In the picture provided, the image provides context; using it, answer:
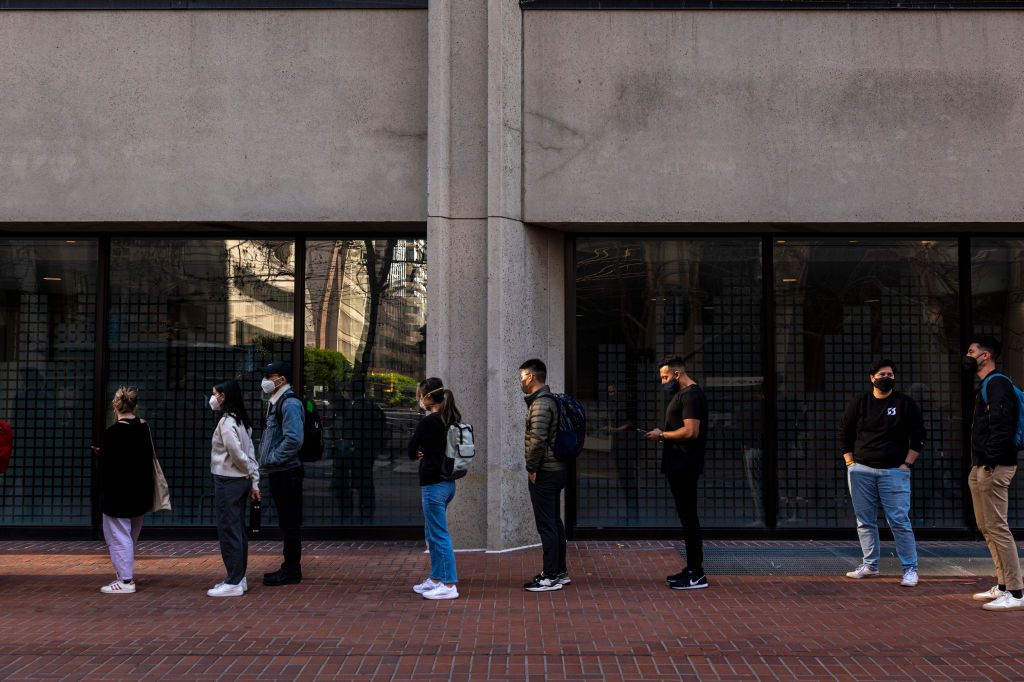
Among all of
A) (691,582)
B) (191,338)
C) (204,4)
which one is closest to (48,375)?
(191,338)

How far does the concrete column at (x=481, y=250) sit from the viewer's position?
994 cm

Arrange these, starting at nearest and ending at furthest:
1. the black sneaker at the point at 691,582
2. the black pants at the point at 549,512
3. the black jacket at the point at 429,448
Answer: the black jacket at the point at 429,448
the black pants at the point at 549,512
the black sneaker at the point at 691,582

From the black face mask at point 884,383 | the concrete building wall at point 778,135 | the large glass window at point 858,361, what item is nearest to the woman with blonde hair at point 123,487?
the concrete building wall at point 778,135

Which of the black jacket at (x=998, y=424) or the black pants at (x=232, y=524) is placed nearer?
the black jacket at (x=998, y=424)

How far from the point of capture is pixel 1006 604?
7.50 metres

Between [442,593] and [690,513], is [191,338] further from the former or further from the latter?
[690,513]

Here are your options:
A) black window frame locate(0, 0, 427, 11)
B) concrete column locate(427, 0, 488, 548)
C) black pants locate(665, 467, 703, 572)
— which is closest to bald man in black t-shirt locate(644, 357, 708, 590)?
black pants locate(665, 467, 703, 572)

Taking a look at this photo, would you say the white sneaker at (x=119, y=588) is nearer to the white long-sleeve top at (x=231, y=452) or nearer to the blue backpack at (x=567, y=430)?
the white long-sleeve top at (x=231, y=452)

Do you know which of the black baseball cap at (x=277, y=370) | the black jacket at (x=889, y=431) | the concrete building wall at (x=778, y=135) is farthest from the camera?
the concrete building wall at (x=778, y=135)

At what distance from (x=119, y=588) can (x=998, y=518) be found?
716 cm

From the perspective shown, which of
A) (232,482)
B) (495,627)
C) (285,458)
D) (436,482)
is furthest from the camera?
(285,458)

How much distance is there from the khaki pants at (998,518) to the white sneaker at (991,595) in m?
0.06

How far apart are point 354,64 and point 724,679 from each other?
7.37 meters

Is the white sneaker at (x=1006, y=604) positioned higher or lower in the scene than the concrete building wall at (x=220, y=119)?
lower
